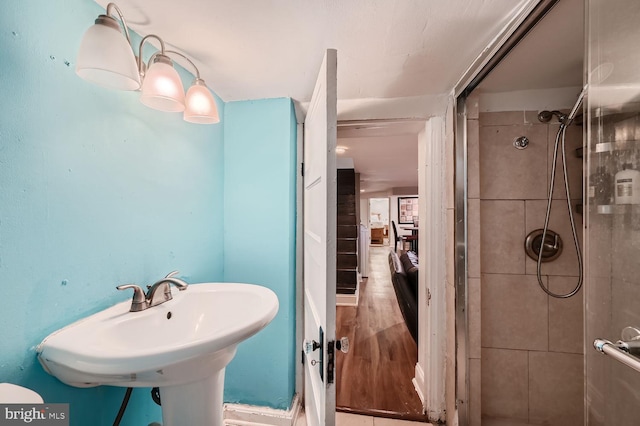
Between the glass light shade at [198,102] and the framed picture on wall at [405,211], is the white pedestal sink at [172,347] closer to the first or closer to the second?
the glass light shade at [198,102]

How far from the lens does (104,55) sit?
54 cm

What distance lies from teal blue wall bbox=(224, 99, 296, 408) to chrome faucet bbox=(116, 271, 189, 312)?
0.45 meters

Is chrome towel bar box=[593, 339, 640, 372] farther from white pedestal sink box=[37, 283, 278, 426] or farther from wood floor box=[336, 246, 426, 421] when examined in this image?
wood floor box=[336, 246, 426, 421]

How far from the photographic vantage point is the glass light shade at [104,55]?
532 millimetres

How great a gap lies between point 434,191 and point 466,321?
703 mm

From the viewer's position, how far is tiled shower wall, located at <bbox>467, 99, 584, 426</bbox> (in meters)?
1.17

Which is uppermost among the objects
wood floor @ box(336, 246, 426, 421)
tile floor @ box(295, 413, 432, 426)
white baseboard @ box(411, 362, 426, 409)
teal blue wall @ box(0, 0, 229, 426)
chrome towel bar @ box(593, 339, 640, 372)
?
teal blue wall @ box(0, 0, 229, 426)

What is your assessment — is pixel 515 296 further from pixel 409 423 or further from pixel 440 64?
pixel 440 64

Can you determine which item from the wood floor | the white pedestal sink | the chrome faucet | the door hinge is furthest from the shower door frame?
the chrome faucet

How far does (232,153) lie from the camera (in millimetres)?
1261

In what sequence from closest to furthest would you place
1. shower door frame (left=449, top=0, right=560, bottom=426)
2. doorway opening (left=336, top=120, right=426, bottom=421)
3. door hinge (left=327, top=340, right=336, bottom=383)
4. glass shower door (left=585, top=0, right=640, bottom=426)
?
glass shower door (left=585, top=0, right=640, bottom=426), door hinge (left=327, top=340, right=336, bottom=383), shower door frame (left=449, top=0, right=560, bottom=426), doorway opening (left=336, top=120, right=426, bottom=421)

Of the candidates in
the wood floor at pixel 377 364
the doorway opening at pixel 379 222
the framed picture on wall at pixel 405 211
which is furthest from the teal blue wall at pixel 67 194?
the doorway opening at pixel 379 222

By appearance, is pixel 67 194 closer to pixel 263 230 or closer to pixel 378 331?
pixel 263 230

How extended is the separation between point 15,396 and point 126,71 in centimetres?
75
